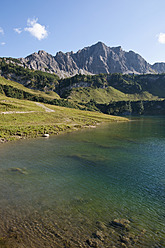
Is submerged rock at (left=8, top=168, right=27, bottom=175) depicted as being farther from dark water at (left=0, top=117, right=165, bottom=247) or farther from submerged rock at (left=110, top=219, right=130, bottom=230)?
submerged rock at (left=110, top=219, right=130, bottom=230)

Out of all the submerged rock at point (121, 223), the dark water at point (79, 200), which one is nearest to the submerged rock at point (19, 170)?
the dark water at point (79, 200)

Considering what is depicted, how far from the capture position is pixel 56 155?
4388 centimetres

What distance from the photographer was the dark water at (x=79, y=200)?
1570 cm

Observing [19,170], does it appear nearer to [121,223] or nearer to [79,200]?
[79,200]

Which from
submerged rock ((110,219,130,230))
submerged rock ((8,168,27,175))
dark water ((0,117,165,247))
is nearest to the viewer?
dark water ((0,117,165,247))

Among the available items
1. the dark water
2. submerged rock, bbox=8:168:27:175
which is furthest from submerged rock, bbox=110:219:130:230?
submerged rock, bbox=8:168:27:175

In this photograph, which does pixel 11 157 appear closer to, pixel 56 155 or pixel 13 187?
pixel 56 155

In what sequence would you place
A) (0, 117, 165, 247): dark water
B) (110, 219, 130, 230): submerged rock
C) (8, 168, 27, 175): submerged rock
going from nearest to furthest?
(0, 117, 165, 247): dark water, (110, 219, 130, 230): submerged rock, (8, 168, 27, 175): submerged rock

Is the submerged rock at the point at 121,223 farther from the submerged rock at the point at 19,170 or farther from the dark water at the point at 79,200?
the submerged rock at the point at 19,170

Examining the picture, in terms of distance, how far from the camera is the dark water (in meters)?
15.7

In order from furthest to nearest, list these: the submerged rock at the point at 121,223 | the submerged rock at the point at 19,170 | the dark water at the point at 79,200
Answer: the submerged rock at the point at 19,170 → the submerged rock at the point at 121,223 → the dark water at the point at 79,200

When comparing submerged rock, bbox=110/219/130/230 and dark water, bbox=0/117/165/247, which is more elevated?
submerged rock, bbox=110/219/130/230

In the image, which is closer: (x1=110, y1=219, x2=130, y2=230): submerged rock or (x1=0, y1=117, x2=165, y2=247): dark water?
(x1=0, y1=117, x2=165, y2=247): dark water

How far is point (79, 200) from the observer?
22.2 m
